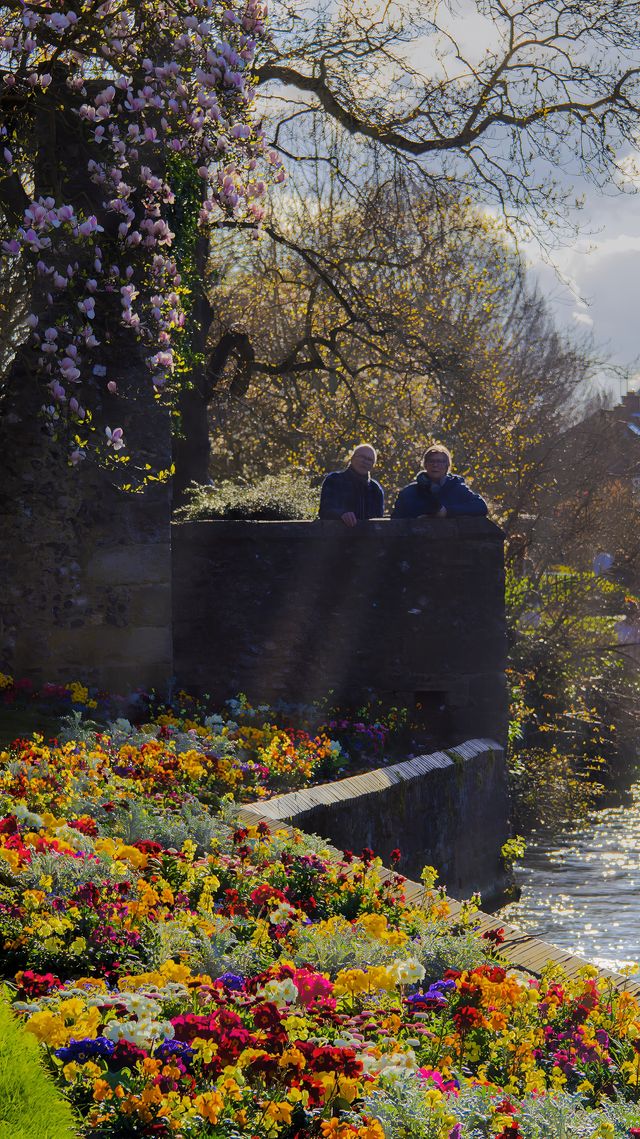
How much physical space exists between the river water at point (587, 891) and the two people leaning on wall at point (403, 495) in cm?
321

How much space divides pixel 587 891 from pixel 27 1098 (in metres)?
8.17

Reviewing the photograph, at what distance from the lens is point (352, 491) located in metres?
9.96

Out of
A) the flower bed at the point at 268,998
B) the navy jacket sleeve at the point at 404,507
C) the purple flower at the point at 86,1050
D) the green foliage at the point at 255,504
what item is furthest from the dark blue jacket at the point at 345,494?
the purple flower at the point at 86,1050

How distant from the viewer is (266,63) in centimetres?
1267

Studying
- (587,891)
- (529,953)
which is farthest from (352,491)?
(529,953)

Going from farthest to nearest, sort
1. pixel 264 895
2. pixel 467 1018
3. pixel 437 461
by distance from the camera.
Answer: pixel 437 461, pixel 264 895, pixel 467 1018

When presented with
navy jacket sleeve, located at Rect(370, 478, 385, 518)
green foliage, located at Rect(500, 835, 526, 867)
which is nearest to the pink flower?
navy jacket sleeve, located at Rect(370, 478, 385, 518)

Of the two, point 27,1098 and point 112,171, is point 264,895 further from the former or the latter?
point 112,171

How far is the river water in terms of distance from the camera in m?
8.90

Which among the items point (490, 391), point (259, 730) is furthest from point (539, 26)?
point (259, 730)

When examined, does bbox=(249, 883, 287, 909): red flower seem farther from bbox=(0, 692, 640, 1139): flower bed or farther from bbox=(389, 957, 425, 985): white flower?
bbox=(389, 957, 425, 985): white flower

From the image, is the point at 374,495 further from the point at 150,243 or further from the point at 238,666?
the point at 150,243

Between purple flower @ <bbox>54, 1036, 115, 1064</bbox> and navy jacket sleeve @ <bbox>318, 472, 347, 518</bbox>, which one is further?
navy jacket sleeve @ <bbox>318, 472, 347, 518</bbox>

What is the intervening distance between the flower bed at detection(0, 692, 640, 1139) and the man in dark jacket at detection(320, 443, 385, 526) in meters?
4.64
